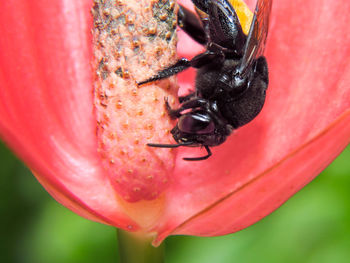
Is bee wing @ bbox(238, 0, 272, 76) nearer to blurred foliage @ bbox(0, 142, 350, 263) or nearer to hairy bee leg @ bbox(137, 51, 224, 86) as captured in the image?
hairy bee leg @ bbox(137, 51, 224, 86)

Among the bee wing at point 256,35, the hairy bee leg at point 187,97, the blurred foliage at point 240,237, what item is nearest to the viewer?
the bee wing at point 256,35

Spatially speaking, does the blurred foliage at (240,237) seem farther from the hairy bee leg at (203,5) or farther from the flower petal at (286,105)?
the hairy bee leg at (203,5)

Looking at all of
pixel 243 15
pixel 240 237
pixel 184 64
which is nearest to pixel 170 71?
pixel 184 64

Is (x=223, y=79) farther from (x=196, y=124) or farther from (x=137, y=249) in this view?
(x=137, y=249)

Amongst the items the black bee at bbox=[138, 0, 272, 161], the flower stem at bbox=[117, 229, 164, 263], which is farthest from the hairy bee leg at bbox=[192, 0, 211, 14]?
the flower stem at bbox=[117, 229, 164, 263]

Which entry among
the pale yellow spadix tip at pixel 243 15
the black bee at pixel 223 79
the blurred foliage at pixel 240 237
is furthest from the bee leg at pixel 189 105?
the blurred foliage at pixel 240 237

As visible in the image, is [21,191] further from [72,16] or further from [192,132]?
[192,132]
